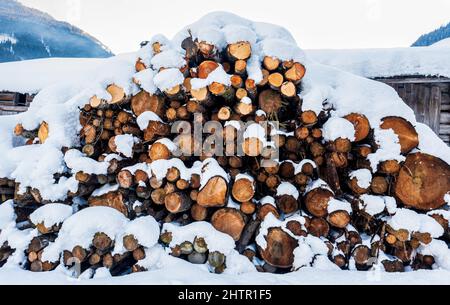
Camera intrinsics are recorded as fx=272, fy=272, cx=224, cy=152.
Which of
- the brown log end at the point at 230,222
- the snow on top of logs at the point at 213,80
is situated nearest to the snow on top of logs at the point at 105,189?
the brown log end at the point at 230,222

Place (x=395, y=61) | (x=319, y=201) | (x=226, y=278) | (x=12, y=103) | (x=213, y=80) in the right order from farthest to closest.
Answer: (x=12, y=103), (x=395, y=61), (x=213, y=80), (x=319, y=201), (x=226, y=278)

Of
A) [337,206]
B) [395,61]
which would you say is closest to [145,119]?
[337,206]

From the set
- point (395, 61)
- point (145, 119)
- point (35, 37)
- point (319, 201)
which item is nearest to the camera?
point (319, 201)

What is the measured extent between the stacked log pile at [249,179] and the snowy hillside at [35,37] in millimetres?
24672

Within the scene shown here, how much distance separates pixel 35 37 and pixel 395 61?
2671 centimetres

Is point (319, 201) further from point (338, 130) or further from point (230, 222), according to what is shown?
point (230, 222)

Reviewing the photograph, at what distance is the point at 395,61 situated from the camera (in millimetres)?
A: 5902

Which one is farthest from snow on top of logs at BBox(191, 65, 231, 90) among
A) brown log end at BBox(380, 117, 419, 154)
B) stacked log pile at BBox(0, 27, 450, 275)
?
brown log end at BBox(380, 117, 419, 154)

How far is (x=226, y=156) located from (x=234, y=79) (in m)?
0.74

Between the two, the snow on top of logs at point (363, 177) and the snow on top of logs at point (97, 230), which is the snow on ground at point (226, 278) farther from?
the snow on top of logs at point (363, 177)

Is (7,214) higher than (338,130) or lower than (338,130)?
lower

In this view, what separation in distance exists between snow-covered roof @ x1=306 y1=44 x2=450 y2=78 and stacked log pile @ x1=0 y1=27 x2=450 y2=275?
3.95 meters

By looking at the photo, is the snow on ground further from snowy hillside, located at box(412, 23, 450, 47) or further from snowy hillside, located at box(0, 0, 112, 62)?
snowy hillside, located at box(0, 0, 112, 62)
